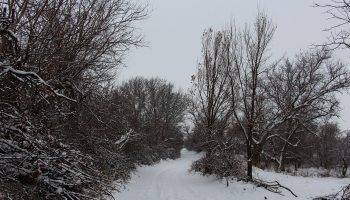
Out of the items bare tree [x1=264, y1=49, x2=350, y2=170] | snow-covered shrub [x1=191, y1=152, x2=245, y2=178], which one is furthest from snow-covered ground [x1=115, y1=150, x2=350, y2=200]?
bare tree [x1=264, y1=49, x2=350, y2=170]

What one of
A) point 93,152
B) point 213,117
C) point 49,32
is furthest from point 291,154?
point 49,32

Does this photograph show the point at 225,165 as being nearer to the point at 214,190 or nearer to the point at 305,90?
the point at 214,190

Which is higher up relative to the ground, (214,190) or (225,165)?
(225,165)

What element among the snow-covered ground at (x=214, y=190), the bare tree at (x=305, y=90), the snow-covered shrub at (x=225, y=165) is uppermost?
the bare tree at (x=305, y=90)

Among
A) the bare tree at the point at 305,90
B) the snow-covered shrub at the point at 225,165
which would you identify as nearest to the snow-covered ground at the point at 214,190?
the snow-covered shrub at the point at 225,165

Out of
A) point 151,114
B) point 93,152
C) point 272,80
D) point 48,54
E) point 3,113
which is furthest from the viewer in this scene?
point 151,114

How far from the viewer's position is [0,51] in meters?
5.82

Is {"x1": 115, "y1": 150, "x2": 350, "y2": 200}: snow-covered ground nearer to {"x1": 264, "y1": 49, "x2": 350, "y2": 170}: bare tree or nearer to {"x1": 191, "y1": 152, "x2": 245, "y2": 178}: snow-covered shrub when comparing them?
{"x1": 191, "y1": 152, "x2": 245, "y2": 178}: snow-covered shrub

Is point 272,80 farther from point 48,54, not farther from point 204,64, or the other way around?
point 48,54

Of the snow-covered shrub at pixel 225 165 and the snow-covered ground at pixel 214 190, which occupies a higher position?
the snow-covered shrub at pixel 225 165

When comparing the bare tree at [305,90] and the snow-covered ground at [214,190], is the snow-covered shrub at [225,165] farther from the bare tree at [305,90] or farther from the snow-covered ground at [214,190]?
the bare tree at [305,90]

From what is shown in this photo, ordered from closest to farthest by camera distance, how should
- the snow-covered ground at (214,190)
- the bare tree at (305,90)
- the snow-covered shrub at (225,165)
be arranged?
1. the snow-covered ground at (214,190)
2. the snow-covered shrub at (225,165)
3. the bare tree at (305,90)

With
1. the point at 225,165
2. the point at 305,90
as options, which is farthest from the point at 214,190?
the point at 305,90

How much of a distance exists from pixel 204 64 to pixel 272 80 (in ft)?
55.7
